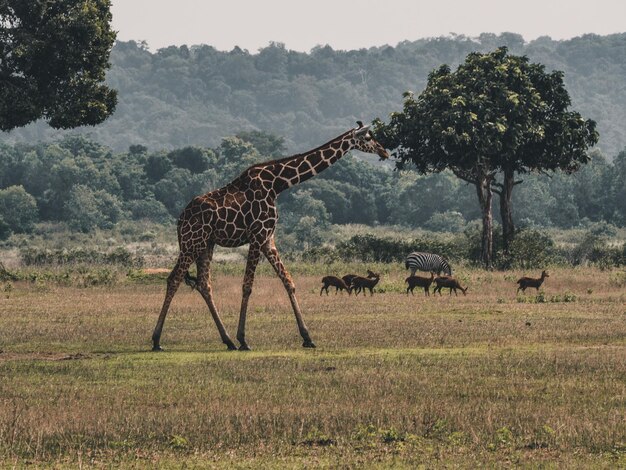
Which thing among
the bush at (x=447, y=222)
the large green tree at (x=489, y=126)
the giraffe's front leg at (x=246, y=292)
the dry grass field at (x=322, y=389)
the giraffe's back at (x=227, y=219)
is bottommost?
the dry grass field at (x=322, y=389)

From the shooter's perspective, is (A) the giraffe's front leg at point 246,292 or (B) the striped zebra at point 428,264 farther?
(B) the striped zebra at point 428,264

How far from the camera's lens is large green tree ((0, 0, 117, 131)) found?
48.1m

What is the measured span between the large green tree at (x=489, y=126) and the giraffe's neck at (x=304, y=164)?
95.5 feet

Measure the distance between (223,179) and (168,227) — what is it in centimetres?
1643

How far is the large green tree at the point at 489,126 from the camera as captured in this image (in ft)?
182

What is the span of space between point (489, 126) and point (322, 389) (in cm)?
3798

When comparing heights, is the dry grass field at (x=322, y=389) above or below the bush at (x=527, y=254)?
below

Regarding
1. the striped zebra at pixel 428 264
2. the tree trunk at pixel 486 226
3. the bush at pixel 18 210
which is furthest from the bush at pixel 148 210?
the striped zebra at pixel 428 264

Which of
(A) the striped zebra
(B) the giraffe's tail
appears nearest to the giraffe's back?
(B) the giraffe's tail

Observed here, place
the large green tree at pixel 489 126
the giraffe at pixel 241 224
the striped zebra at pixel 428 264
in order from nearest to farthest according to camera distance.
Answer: the giraffe at pixel 241 224, the striped zebra at pixel 428 264, the large green tree at pixel 489 126

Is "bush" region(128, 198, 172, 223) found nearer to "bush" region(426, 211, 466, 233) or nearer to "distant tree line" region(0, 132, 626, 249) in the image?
"distant tree line" region(0, 132, 626, 249)

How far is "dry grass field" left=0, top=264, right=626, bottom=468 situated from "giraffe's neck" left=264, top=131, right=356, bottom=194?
10.2 ft

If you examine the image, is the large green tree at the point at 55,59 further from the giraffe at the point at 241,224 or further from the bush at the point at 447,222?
the bush at the point at 447,222

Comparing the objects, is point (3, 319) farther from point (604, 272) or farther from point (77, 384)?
point (604, 272)
